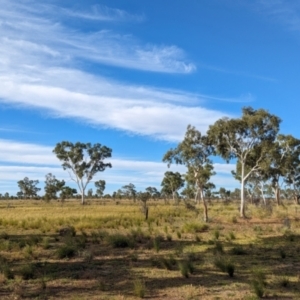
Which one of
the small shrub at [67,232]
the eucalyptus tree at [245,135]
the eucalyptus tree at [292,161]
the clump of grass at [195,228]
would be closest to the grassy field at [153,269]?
the small shrub at [67,232]

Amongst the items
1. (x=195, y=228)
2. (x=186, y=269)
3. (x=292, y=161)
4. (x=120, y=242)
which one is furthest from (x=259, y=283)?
(x=292, y=161)

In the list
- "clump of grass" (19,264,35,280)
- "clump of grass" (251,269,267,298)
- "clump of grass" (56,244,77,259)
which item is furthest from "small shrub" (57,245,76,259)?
"clump of grass" (251,269,267,298)

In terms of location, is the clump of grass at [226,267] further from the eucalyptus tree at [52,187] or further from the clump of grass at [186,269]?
the eucalyptus tree at [52,187]

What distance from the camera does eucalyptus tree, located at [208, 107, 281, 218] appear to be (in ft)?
109

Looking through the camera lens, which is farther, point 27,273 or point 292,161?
point 292,161

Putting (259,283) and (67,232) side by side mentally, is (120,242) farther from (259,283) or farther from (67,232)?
(259,283)

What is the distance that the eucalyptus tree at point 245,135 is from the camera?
33.3 m

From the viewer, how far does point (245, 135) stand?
3450 centimetres

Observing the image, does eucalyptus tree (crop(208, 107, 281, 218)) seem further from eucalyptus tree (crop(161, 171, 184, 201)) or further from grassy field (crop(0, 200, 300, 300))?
eucalyptus tree (crop(161, 171, 184, 201))

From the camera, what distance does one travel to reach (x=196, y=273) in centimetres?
1169

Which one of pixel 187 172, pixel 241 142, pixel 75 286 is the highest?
pixel 241 142

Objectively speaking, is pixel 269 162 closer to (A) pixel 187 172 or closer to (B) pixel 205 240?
(A) pixel 187 172

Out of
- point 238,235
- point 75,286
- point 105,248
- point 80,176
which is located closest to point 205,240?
point 238,235

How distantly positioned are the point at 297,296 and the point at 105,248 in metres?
9.66
